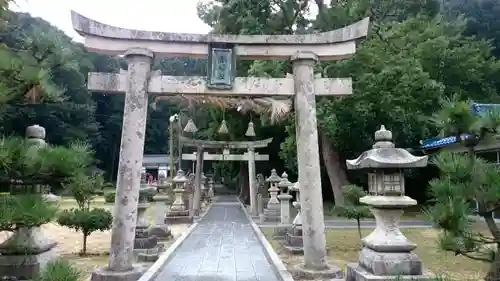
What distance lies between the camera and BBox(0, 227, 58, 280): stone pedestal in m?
6.11

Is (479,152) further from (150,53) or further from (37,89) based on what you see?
(37,89)

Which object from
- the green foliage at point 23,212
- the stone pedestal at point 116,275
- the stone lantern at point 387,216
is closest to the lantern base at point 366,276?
the stone lantern at point 387,216

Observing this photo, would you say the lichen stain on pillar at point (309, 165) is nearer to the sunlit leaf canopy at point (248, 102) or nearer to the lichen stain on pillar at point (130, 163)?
the sunlit leaf canopy at point (248, 102)

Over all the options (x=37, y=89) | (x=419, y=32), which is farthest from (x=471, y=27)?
(x=37, y=89)

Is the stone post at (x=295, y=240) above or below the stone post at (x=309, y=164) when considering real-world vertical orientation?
below

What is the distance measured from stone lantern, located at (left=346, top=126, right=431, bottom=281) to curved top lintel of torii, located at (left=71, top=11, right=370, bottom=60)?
2127 mm

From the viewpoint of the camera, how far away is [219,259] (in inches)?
400

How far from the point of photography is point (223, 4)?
2306cm

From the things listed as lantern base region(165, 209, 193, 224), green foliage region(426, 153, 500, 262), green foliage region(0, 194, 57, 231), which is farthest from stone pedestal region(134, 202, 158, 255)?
green foliage region(426, 153, 500, 262)

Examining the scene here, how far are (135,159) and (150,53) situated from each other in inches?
81.9

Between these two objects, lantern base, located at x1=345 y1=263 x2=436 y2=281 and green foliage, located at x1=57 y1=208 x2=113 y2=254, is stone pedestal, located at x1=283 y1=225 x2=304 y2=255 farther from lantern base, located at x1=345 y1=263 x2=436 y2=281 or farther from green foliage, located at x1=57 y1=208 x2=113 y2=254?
green foliage, located at x1=57 y1=208 x2=113 y2=254

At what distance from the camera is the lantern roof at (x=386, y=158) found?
6.97 m

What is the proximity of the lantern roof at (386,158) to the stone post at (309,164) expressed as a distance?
2.84 ft

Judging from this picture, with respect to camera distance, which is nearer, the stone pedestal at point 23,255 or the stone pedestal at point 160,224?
the stone pedestal at point 23,255
